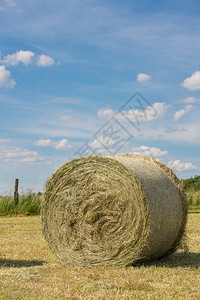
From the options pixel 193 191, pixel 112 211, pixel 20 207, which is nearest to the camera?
pixel 112 211

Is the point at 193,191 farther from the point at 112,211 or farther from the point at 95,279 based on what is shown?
the point at 95,279

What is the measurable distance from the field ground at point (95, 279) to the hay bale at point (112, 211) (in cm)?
27

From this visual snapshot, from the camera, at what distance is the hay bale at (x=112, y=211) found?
5.96 m

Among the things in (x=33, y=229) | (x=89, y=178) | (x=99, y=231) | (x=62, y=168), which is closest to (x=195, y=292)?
(x=99, y=231)

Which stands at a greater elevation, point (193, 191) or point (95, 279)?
point (193, 191)

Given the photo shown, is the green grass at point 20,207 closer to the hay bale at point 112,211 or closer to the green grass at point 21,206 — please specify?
the green grass at point 21,206

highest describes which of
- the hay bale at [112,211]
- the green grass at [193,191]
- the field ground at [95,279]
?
the green grass at [193,191]

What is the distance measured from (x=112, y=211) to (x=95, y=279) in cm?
115

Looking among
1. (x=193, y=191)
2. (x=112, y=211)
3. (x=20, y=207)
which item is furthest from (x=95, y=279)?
(x=193, y=191)

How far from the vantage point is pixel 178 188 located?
22.9 ft

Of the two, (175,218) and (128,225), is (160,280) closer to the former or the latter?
(128,225)

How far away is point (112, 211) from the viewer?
6195 mm

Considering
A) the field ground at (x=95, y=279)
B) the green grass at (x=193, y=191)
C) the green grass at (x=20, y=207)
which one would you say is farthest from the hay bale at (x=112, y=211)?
the green grass at (x=193, y=191)

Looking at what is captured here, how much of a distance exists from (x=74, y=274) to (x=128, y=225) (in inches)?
39.4
